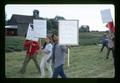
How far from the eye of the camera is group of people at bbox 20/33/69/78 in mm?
9547

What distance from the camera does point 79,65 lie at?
9.54m

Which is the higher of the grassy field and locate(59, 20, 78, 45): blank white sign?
locate(59, 20, 78, 45): blank white sign

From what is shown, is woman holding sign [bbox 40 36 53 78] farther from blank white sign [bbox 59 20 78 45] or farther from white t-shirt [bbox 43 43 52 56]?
blank white sign [bbox 59 20 78 45]

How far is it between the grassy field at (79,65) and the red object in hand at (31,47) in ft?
0.30

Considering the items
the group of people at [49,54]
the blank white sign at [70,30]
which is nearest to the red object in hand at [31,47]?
the group of people at [49,54]

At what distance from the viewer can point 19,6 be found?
9523 millimetres

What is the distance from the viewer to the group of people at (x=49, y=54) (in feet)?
31.3

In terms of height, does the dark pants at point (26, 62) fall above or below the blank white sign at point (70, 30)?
below

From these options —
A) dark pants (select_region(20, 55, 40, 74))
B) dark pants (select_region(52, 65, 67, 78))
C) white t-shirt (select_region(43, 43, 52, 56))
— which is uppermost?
white t-shirt (select_region(43, 43, 52, 56))

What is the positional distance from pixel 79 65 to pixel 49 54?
45 cm

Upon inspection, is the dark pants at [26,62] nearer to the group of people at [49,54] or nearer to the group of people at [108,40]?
the group of people at [49,54]

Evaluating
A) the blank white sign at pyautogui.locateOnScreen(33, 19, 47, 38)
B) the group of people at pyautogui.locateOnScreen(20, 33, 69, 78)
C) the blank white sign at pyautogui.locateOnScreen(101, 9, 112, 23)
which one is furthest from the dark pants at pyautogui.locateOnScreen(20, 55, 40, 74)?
the blank white sign at pyautogui.locateOnScreen(101, 9, 112, 23)

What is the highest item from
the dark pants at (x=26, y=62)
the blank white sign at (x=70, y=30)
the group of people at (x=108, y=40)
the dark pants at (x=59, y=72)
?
the blank white sign at (x=70, y=30)
